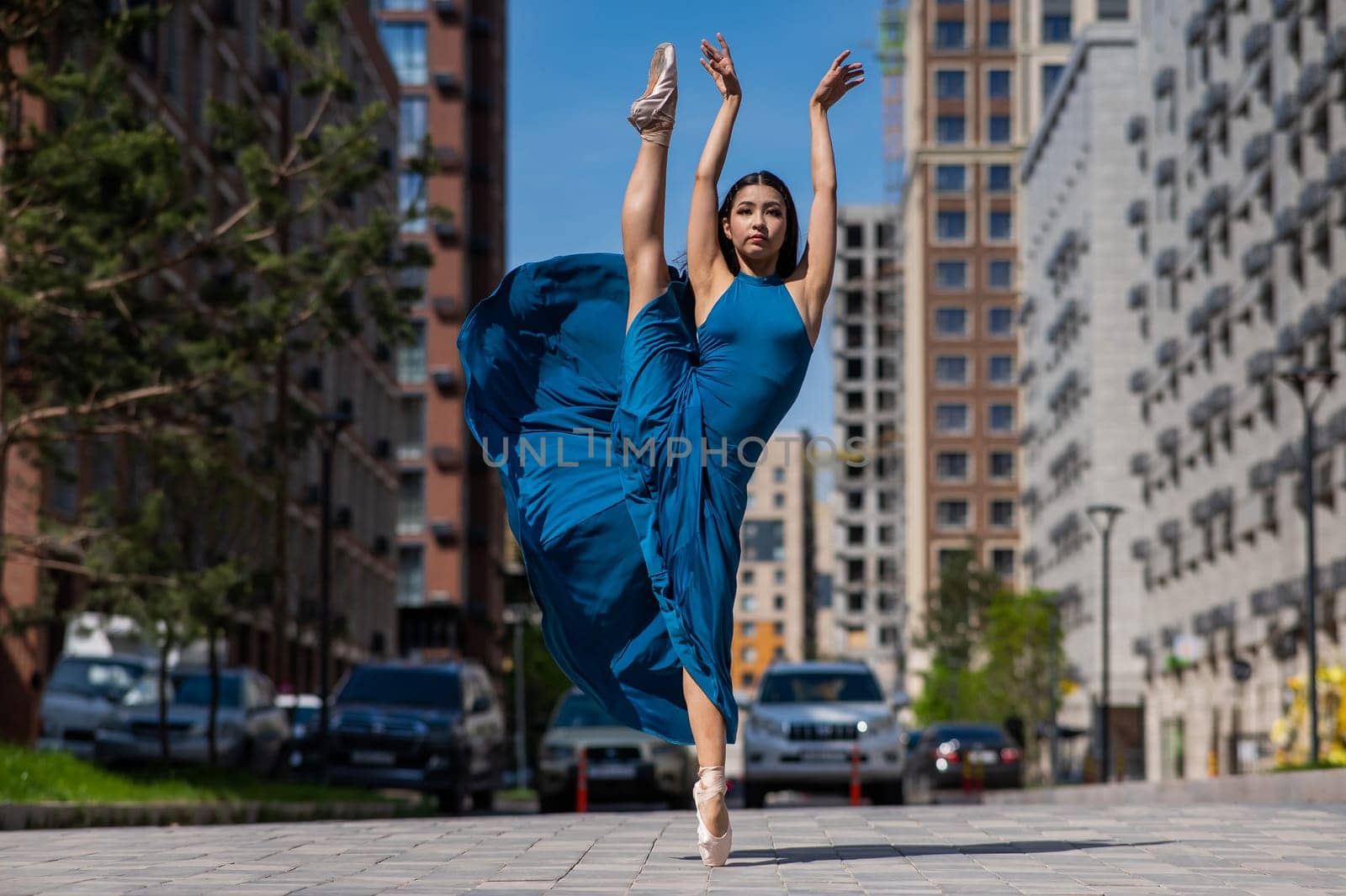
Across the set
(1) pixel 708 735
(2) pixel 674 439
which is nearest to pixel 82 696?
(2) pixel 674 439

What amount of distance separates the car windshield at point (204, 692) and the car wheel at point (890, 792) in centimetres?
952

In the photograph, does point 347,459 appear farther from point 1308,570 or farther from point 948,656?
point 1308,570

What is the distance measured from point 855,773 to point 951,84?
112506 mm

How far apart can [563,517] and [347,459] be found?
6098cm

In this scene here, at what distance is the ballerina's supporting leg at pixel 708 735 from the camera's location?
6922 millimetres

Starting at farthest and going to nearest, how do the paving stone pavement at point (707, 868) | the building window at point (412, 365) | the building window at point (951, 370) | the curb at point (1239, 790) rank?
the building window at point (951, 370) < the building window at point (412, 365) < the curb at point (1239, 790) < the paving stone pavement at point (707, 868)

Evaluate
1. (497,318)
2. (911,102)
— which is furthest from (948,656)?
(497,318)

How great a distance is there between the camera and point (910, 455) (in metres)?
135

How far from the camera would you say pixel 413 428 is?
297 ft

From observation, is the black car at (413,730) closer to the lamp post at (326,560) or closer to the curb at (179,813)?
the curb at (179,813)

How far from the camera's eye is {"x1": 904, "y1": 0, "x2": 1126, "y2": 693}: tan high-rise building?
420 feet

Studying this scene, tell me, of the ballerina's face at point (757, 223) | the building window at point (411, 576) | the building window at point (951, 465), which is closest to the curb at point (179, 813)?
the ballerina's face at point (757, 223)

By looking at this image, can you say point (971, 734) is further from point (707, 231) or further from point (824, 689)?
point (707, 231)

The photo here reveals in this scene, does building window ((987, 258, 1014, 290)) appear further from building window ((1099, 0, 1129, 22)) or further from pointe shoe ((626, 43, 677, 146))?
pointe shoe ((626, 43, 677, 146))
